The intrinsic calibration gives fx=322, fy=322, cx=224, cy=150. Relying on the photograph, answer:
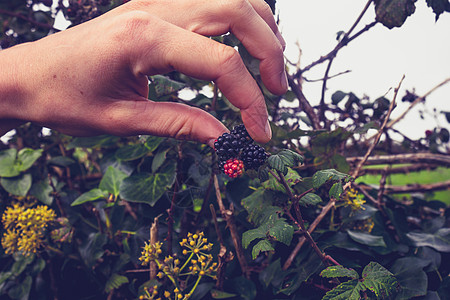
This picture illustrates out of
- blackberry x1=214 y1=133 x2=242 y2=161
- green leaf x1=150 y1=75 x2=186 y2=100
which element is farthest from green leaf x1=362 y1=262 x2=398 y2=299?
green leaf x1=150 y1=75 x2=186 y2=100

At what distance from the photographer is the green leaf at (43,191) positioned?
1.42m

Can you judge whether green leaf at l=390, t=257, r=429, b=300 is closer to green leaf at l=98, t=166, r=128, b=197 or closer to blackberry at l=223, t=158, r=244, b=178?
blackberry at l=223, t=158, r=244, b=178

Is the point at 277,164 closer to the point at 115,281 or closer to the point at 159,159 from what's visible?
the point at 159,159

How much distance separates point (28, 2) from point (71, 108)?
120cm

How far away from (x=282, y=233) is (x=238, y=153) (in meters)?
0.22

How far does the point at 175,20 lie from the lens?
3.17 ft

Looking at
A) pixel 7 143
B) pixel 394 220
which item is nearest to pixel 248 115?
pixel 394 220

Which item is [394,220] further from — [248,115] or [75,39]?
[75,39]

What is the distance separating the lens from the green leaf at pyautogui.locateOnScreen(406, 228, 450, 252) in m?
1.10

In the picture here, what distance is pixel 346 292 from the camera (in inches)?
28.9

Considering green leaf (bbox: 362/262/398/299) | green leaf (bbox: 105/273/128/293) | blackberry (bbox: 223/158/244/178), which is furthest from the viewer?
green leaf (bbox: 105/273/128/293)

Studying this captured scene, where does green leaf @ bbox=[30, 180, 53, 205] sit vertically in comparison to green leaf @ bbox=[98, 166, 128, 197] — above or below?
below

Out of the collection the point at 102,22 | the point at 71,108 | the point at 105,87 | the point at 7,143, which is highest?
the point at 102,22

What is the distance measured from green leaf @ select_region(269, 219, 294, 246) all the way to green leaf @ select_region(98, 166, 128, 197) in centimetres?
72
